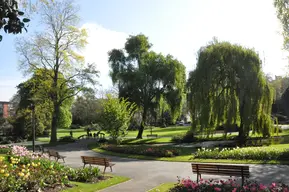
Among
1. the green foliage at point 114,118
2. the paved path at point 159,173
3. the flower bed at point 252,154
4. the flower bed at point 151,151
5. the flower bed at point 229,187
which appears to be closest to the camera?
the flower bed at point 229,187

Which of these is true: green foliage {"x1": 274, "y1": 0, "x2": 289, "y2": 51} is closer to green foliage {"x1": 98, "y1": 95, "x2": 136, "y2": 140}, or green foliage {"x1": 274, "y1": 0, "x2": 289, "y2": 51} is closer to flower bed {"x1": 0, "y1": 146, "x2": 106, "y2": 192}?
green foliage {"x1": 98, "y1": 95, "x2": 136, "y2": 140}

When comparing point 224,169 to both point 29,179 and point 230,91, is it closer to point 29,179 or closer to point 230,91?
point 29,179

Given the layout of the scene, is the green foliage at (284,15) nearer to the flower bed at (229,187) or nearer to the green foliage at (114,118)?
the green foliage at (114,118)

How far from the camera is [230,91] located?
2689 centimetres

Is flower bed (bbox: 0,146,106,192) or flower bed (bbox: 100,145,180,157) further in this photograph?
flower bed (bbox: 100,145,180,157)

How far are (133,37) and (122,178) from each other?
29317 mm

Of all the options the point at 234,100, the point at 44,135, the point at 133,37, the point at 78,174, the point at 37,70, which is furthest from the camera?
the point at 44,135

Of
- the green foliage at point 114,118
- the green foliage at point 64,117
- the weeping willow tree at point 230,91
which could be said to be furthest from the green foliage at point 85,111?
the weeping willow tree at point 230,91

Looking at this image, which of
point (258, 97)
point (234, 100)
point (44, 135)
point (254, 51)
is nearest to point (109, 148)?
point (234, 100)

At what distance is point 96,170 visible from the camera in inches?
529

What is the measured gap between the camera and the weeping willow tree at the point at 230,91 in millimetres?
26516

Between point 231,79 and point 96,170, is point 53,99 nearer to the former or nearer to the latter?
point 231,79

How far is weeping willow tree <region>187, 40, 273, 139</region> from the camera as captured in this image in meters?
26.5

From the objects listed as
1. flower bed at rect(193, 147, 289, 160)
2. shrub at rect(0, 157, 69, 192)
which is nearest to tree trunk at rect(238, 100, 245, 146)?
flower bed at rect(193, 147, 289, 160)
